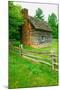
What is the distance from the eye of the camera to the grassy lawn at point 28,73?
7.15 ft

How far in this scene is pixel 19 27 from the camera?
2.21 meters

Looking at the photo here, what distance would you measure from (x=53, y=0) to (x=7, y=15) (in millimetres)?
521

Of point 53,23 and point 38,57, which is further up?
point 53,23

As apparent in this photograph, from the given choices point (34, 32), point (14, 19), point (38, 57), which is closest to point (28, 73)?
point (38, 57)

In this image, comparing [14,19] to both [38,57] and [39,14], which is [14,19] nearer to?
[39,14]

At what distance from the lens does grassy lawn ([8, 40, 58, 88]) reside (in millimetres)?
2180

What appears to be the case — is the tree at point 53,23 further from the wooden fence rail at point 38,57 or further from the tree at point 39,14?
the wooden fence rail at point 38,57

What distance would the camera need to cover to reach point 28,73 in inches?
87.3

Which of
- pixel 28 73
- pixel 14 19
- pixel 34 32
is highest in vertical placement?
pixel 14 19

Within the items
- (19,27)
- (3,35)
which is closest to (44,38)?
(19,27)

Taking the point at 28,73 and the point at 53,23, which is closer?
the point at 28,73

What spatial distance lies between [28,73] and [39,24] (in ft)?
1.68

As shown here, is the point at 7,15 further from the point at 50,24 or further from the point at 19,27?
the point at 50,24

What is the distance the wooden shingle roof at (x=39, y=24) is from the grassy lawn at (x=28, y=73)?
169 mm
